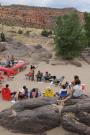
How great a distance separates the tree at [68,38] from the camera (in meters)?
41.5

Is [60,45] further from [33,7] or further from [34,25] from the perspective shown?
[33,7]

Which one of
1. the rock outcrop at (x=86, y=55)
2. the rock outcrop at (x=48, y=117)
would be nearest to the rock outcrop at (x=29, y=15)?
the rock outcrop at (x=86, y=55)

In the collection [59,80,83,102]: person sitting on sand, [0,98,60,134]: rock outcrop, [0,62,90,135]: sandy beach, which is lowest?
[0,62,90,135]: sandy beach

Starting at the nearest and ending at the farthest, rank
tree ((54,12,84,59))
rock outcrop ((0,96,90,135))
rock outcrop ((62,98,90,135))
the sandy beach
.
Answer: rock outcrop ((62,98,90,135)) < rock outcrop ((0,96,90,135)) < the sandy beach < tree ((54,12,84,59))

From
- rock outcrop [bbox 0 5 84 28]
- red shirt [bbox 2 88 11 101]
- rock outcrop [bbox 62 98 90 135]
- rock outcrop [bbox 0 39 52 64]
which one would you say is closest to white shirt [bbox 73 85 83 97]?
rock outcrop [bbox 62 98 90 135]

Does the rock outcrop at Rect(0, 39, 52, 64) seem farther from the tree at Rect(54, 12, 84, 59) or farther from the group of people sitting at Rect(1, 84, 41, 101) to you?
the group of people sitting at Rect(1, 84, 41, 101)

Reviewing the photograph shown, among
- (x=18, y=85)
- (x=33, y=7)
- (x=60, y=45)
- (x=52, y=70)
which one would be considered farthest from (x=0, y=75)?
(x=33, y=7)

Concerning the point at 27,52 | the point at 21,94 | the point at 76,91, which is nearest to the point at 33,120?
the point at 76,91

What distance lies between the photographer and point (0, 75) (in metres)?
32.0

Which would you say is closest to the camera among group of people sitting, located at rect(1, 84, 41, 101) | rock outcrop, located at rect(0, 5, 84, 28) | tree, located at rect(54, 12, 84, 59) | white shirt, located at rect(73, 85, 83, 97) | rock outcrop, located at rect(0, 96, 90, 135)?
rock outcrop, located at rect(0, 96, 90, 135)

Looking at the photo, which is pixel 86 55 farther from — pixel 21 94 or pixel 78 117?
pixel 78 117

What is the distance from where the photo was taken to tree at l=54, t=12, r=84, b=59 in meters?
41.5

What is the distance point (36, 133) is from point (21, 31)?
4062cm

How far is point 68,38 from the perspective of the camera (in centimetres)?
4138
